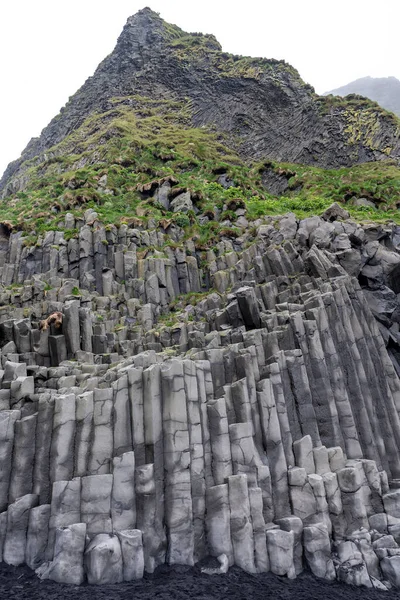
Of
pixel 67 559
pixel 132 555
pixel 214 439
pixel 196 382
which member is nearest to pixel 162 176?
pixel 196 382

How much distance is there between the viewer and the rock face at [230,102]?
6347 cm

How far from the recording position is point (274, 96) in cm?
7262

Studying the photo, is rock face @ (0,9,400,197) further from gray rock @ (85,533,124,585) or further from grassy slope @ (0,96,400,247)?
gray rock @ (85,533,124,585)

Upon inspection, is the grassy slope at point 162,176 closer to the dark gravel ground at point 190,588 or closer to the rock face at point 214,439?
the rock face at point 214,439

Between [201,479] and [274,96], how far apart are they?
73.2 meters

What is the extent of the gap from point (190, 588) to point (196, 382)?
5.86 metres

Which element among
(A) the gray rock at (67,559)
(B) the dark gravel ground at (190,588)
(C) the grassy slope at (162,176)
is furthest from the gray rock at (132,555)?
(C) the grassy slope at (162,176)

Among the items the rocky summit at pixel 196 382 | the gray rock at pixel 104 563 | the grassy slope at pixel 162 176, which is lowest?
the gray rock at pixel 104 563

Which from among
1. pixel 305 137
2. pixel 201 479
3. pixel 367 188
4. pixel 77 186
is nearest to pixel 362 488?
pixel 201 479

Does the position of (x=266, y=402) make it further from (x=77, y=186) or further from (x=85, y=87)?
(x=85, y=87)

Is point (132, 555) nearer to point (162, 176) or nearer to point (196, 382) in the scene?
point (196, 382)

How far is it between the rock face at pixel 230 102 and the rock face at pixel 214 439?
4775 cm

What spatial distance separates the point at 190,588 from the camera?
1104 centimetres

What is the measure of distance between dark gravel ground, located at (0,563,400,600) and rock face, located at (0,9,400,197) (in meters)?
59.3
